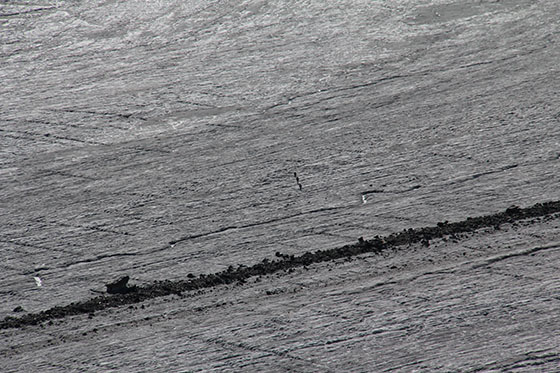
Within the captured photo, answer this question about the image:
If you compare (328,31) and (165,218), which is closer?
(165,218)

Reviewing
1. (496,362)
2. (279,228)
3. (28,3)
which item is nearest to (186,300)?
(279,228)

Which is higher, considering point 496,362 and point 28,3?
point 28,3

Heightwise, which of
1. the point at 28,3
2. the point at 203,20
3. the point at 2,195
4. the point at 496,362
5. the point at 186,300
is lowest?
the point at 496,362

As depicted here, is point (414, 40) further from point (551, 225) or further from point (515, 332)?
point (515, 332)

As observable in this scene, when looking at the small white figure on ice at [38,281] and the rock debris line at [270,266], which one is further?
the small white figure on ice at [38,281]

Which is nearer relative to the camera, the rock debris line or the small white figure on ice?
the rock debris line

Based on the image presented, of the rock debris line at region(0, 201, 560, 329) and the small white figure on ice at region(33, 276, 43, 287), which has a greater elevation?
Answer: the small white figure on ice at region(33, 276, 43, 287)

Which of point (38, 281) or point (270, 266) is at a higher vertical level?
point (38, 281)

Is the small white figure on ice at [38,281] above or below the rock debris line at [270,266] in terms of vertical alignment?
above
